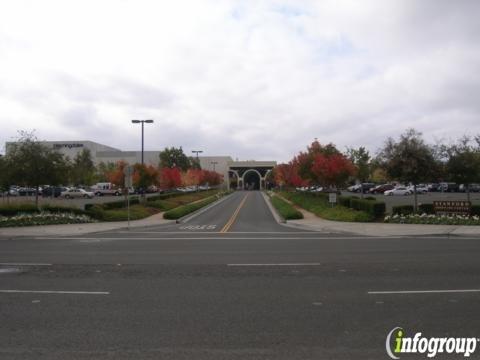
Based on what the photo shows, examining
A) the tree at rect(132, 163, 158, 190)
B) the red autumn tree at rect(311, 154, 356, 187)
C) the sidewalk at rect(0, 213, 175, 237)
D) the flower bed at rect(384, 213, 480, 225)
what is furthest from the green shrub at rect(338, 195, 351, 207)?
the tree at rect(132, 163, 158, 190)

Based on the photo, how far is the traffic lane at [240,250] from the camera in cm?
1298

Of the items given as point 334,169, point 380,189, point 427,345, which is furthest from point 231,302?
point 380,189

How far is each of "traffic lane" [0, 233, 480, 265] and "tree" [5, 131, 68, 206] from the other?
1082cm

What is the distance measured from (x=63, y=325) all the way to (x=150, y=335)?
134 cm

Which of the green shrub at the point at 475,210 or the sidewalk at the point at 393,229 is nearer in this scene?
the sidewalk at the point at 393,229

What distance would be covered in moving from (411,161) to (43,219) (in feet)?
66.0

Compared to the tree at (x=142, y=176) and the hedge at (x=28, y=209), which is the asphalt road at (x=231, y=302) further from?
the tree at (x=142, y=176)

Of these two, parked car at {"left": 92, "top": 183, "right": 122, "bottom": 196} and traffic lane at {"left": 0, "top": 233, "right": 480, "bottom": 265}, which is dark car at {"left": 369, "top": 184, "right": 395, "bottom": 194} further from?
traffic lane at {"left": 0, "top": 233, "right": 480, "bottom": 265}

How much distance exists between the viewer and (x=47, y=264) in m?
12.4

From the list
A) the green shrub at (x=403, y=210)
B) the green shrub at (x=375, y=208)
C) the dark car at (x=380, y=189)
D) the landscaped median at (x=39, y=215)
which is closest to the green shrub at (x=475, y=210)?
the green shrub at (x=403, y=210)

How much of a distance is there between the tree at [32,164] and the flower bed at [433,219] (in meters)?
19.4

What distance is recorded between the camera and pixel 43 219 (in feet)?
86.3

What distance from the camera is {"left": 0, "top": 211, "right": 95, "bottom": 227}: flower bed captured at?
993 inches

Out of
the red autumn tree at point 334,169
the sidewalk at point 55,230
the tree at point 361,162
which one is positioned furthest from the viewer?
the tree at point 361,162
